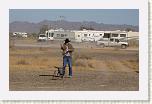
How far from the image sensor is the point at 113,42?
4000 cm

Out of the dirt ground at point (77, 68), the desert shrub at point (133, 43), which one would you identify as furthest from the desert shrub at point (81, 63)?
the desert shrub at point (133, 43)

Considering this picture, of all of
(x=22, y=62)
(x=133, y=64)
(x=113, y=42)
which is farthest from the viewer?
(x=113, y=42)

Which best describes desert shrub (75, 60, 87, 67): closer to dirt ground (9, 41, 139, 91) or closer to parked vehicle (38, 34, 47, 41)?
dirt ground (9, 41, 139, 91)

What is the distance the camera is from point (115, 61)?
129 feet

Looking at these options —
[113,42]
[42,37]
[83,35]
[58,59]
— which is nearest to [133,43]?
[113,42]

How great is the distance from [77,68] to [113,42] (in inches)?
54.8

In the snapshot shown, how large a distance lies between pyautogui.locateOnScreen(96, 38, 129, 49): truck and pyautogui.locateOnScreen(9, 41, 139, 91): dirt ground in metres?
0.16

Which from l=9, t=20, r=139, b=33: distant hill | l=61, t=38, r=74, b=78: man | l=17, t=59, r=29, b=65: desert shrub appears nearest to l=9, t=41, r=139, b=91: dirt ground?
l=17, t=59, r=29, b=65: desert shrub

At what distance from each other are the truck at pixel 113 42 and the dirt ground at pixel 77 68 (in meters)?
0.16

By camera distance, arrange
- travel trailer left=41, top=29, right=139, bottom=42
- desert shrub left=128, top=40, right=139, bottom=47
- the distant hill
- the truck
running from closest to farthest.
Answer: desert shrub left=128, top=40, right=139, bottom=47
the distant hill
travel trailer left=41, top=29, right=139, bottom=42
the truck

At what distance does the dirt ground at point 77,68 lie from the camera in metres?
39.0

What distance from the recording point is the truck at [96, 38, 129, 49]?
3950 cm

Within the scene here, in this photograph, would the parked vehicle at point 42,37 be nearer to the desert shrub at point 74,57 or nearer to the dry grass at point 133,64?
the desert shrub at point 74,57

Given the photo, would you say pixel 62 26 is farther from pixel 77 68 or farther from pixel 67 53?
pixel 77 68
